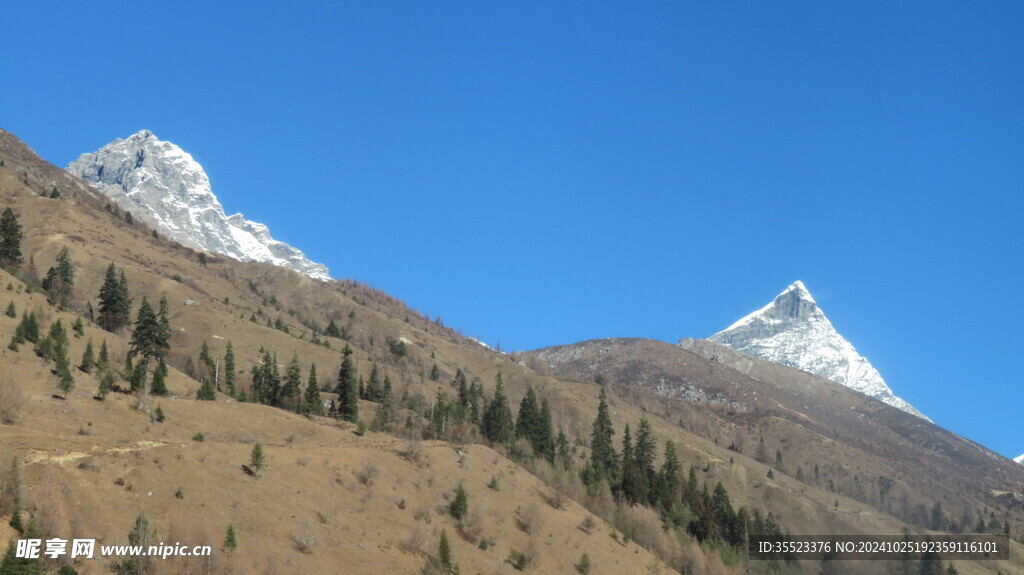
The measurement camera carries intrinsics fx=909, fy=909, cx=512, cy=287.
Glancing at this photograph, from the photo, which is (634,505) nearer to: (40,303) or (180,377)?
(180,377)

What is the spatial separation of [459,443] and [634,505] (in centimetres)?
3523

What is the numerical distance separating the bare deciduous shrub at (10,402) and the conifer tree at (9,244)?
74.2 meters

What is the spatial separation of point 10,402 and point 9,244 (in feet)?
276

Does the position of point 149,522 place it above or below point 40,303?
below

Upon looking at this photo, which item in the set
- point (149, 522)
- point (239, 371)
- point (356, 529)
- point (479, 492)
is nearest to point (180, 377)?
point (239, 371)

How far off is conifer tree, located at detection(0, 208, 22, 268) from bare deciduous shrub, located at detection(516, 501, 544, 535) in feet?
310

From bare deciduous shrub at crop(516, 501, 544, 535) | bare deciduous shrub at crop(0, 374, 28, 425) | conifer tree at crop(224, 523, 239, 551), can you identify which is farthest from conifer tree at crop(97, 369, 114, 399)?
bare deciduous shrub at crop(516, 501, 544, 535)

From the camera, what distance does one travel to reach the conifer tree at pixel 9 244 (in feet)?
465

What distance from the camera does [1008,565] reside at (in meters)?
178

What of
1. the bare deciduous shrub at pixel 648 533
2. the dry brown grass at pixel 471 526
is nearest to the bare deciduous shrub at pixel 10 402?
the dry brown grass at pixel 471 526

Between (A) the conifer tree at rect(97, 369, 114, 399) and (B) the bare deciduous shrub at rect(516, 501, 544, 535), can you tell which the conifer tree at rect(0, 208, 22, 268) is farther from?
(B) the bare deciduous shrub at rect(516, 501, 544, 535)

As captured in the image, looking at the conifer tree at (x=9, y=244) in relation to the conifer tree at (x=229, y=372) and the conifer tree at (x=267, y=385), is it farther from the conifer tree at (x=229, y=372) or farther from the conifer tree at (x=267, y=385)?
the conifer tree at (x=267, y=385)

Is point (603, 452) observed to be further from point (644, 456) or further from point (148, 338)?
point (148, 338)

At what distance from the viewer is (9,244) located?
469ft
